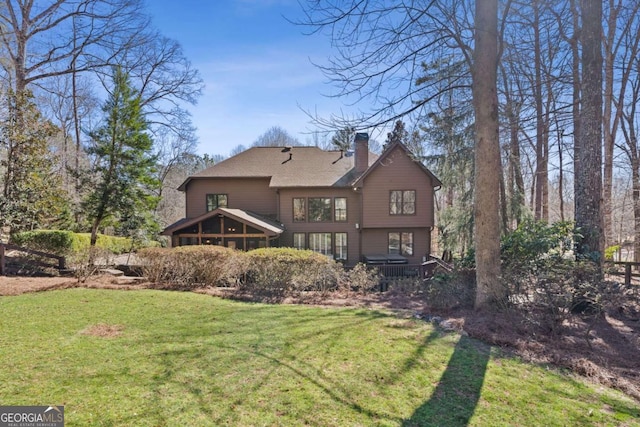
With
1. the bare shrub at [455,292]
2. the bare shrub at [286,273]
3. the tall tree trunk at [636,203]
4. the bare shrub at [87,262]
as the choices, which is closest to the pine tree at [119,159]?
the bare shrub at [87,262]

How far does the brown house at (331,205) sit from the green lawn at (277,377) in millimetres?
11776

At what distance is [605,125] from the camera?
13.4 meters

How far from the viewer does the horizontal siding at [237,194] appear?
→ 754 inches

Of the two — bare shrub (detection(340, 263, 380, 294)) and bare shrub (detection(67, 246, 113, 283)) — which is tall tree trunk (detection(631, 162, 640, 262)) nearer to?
bare shrub (detection(340, 263, 380, 294))

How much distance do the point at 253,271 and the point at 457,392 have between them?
23.9 feet

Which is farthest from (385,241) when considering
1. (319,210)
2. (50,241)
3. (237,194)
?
(50,241)

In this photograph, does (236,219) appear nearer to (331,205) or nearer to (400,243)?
(331,205)

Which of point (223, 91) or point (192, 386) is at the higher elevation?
point (223, 91)

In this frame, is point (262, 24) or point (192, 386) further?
point (262, 24)

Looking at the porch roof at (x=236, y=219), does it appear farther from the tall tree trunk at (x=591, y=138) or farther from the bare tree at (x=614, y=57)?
the bare tree at (x=614, y=57)

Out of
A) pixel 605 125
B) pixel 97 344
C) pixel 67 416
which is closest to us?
pixel 67 416

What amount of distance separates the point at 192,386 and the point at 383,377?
→ 7.57 ft

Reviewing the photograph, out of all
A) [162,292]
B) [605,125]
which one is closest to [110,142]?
[162,292]

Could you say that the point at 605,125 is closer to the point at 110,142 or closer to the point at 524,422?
the point at 524,422
